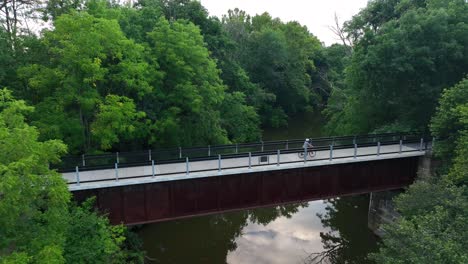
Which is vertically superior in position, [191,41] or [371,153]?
[191,41]

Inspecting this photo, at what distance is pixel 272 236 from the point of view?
2186 centimetres

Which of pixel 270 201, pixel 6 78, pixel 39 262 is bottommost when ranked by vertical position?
pixel 270 201

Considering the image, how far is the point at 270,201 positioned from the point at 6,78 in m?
14.5

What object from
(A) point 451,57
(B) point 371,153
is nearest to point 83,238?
(B) point 371,153

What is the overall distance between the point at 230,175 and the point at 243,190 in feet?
3.57

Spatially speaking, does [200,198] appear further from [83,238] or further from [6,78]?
[6,78]

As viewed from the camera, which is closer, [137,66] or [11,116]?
[11,116]

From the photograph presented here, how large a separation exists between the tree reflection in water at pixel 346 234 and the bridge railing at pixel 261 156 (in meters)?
5.96

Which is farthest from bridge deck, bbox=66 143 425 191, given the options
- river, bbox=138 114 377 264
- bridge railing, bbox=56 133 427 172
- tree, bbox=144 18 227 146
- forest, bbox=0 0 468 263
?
river, bbox=138 114 377 264

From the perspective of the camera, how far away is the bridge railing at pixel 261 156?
1602cm

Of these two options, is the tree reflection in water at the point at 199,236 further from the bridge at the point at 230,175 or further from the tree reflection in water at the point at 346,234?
the bridge at the point at 230,175

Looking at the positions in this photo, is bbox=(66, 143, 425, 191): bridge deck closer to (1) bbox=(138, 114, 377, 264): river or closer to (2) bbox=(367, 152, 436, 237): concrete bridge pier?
(2) bbox=(367, 152, 436, 237): concrete bridge pier

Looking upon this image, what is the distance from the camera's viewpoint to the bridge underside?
15312mm

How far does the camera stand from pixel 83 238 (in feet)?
38.9
